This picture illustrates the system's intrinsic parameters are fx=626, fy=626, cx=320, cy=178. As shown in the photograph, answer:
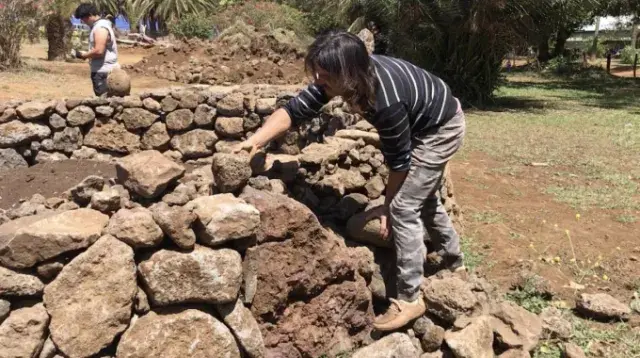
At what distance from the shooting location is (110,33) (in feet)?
22.3

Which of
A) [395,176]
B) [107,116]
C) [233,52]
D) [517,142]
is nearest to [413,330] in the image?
[395,176]

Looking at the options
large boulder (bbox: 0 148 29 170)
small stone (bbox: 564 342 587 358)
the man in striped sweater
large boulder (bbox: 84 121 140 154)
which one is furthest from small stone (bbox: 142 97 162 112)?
small stone (bbox: 564 342 587 358)

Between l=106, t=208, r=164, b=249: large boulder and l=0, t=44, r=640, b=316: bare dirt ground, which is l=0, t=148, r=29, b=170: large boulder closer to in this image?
l=0, t=44, r=640, b=316: bare dirt ground

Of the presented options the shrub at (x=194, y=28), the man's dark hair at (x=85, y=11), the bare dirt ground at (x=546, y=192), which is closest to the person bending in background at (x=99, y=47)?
the man's dark hair at (x=85, y=11)

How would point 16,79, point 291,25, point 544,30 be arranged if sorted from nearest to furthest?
point 16,79
point 544,30
point 291,25

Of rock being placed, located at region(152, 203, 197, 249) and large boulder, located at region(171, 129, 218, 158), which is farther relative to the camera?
large boulder, located at region(171, 129, 218, 158)

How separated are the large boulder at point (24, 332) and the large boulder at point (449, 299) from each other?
1896mm

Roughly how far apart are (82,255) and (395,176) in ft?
5.07

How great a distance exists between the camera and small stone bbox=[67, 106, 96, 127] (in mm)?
6535

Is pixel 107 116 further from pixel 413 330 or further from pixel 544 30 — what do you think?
pixel 544 30

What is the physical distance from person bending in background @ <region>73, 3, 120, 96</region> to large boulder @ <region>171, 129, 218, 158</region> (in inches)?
41.8

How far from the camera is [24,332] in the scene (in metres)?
2.69

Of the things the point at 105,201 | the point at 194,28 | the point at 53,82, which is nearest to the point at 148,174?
the point at 105,201

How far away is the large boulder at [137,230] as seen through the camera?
9.17ft
